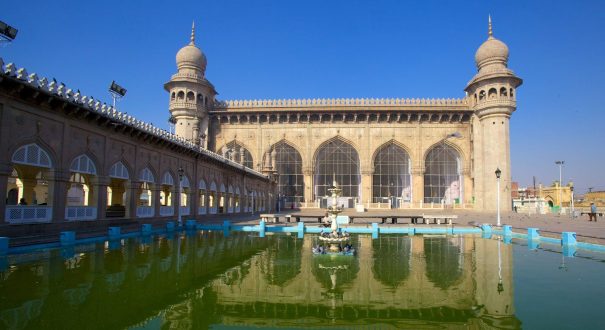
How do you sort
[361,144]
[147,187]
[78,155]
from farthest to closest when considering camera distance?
[361,144] → [147,187] → [78,155]

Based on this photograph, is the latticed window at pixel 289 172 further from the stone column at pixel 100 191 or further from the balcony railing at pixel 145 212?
the stone column at pixel 100 191

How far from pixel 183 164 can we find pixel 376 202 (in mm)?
21075

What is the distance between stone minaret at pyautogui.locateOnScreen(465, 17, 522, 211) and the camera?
102 ft

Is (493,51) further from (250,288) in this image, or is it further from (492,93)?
(250,288)

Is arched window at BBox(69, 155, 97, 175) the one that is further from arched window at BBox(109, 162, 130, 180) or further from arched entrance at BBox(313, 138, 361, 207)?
arched entrance at BBox(313, 138, 361, 207)

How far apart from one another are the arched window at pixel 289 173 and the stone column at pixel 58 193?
83.6 feet

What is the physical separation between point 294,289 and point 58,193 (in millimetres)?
8445

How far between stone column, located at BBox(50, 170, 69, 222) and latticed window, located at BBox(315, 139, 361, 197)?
85.6ft

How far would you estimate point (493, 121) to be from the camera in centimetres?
3170

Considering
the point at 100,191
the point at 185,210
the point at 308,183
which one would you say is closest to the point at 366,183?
the point at 308,183

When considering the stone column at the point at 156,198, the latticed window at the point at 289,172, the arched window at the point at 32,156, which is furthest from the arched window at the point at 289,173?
the arched window at the point at 32,156

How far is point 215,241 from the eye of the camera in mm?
12109

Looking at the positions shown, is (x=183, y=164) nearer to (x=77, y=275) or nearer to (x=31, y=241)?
(x=31, y=241)

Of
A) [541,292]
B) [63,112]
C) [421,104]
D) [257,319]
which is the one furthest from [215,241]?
[421,104]
